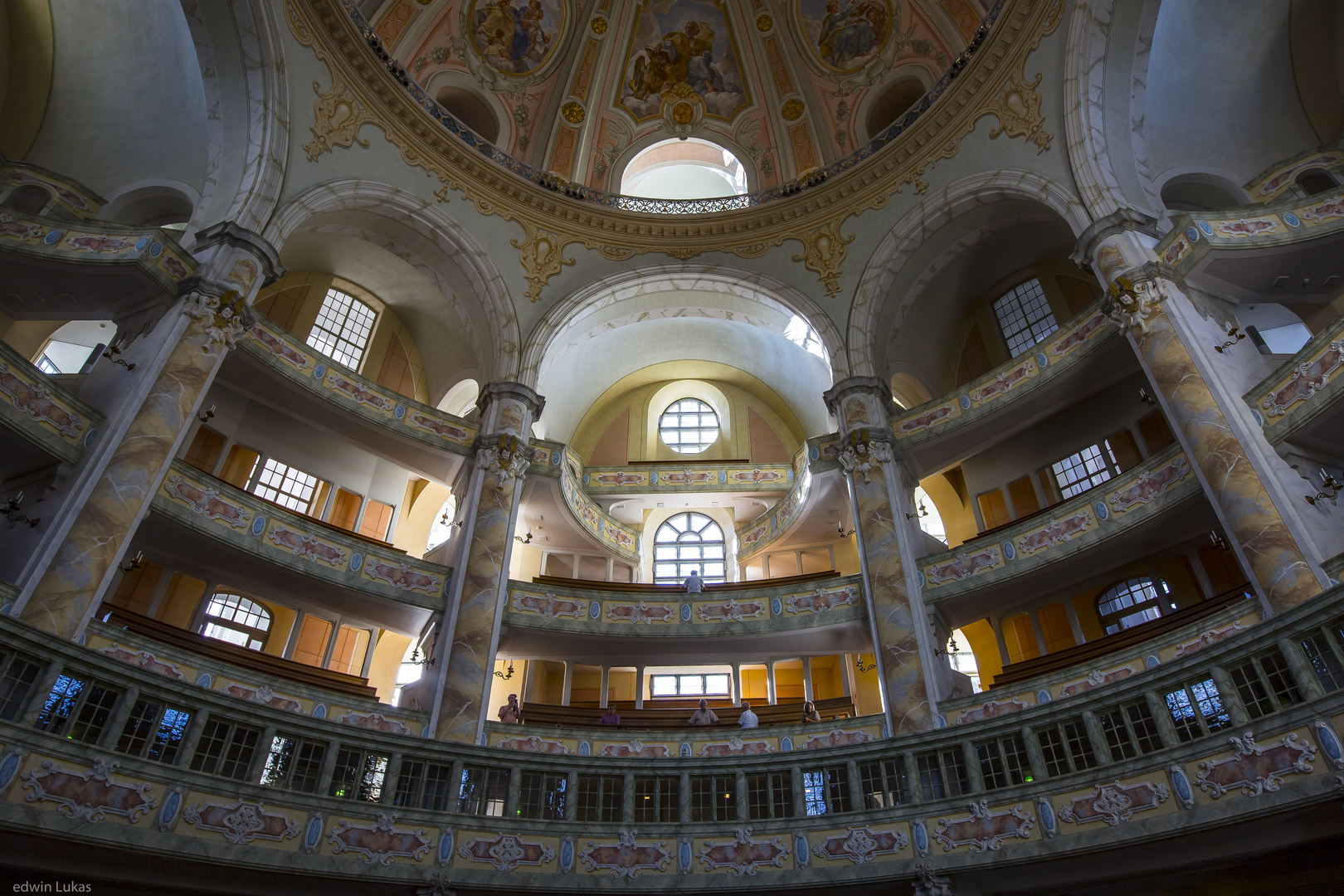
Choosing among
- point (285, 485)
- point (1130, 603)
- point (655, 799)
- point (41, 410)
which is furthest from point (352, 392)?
point (1130, 603)

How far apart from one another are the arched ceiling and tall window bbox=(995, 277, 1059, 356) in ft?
21.2

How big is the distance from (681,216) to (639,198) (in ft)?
4.81

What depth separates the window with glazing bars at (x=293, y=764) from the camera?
1096cm

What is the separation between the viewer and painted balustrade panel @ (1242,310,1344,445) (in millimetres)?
12266

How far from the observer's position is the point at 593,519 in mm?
23938

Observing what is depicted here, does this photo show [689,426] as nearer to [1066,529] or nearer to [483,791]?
[1066,529]

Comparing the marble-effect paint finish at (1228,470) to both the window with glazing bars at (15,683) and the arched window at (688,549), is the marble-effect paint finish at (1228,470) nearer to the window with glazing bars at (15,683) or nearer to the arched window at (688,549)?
the arched window at (688,549)

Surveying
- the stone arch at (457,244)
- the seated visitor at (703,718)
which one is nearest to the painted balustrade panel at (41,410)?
the stone arch at (457,244)

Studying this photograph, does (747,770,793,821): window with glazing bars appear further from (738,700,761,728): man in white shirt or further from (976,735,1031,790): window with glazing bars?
(738,700,761,728): man in white shirt

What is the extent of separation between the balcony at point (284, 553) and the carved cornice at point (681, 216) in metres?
8.80

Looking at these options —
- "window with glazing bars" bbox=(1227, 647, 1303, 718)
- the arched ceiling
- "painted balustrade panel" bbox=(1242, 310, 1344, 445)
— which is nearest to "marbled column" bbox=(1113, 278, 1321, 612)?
"painted balustrade panel" bbox=(1242, 310, 1344, 445)

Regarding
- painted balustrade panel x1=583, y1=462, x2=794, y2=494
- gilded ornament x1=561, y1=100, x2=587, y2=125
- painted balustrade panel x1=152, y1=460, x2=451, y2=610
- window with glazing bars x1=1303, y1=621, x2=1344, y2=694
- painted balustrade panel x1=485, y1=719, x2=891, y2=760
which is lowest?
window with glazing bars x1=1303, y1=621, x2=1344, y2=694

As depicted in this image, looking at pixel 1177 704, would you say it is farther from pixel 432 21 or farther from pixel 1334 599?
pixel 432 21

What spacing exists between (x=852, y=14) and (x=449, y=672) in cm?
2165
